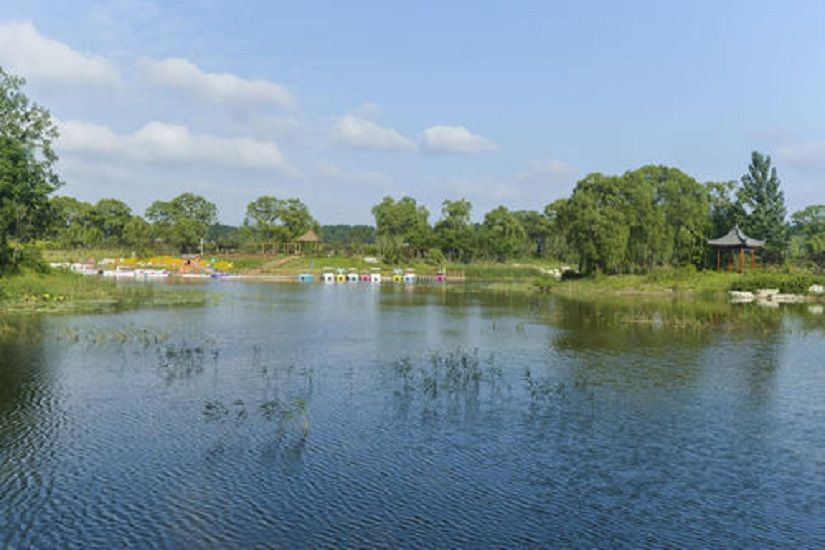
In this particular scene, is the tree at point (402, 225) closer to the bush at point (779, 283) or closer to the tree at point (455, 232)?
the tree at point (455, 232)

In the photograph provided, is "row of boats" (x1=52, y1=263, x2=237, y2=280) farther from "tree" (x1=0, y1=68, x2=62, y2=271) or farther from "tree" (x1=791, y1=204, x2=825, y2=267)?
"tree" (x1=791, y1=204, x2=825, y2=267)

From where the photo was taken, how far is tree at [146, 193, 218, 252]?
14150 centimetres

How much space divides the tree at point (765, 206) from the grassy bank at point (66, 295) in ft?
257

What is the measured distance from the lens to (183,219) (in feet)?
474

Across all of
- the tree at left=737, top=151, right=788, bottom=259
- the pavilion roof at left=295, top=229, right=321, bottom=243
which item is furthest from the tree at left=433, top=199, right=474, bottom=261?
the tree at left=737, top=151, right=788, bottom=259

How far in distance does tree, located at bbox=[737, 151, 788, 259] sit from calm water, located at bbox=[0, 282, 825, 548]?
6727 centimetres

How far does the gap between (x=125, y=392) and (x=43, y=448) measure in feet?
20.9

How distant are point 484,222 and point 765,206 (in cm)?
5735

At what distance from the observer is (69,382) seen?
82.3 ft

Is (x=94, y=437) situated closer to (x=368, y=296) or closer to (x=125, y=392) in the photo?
(x=125, y=392)

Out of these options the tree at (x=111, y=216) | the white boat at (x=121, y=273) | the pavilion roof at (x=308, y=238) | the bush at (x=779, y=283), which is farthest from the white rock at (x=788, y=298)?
the tree at (x=111, y=216)

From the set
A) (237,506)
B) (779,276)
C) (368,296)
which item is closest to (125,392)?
(237,506)

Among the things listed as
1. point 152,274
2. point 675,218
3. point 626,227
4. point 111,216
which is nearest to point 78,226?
point 111,216

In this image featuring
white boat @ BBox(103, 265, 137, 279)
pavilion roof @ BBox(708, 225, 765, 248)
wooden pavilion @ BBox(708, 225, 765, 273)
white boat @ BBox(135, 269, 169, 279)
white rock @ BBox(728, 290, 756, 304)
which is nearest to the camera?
white rock @ BBox(728, 290, 756, 304)
